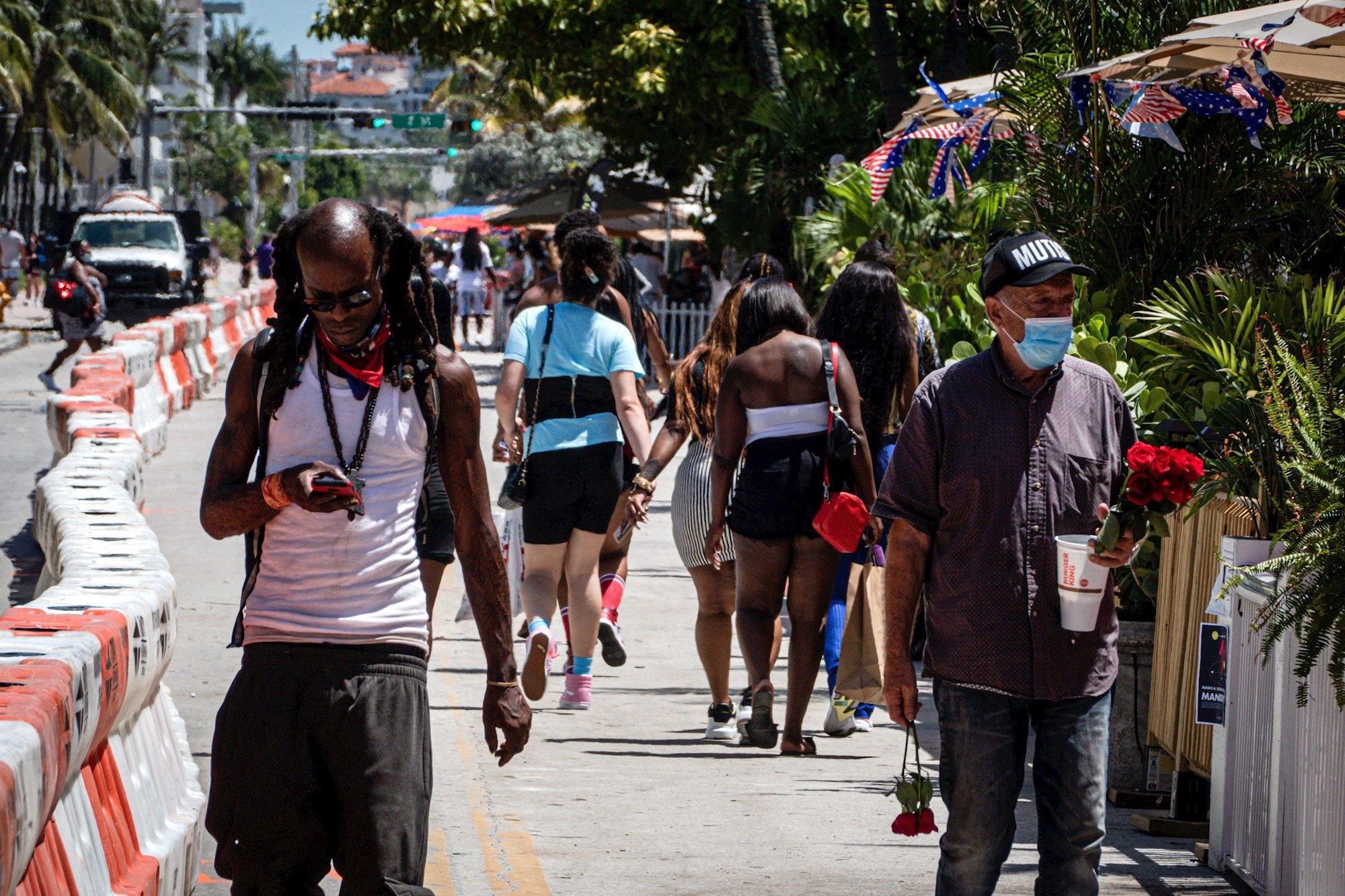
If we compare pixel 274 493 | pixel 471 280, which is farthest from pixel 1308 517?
pixel 471 280

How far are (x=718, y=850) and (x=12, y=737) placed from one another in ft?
9.38

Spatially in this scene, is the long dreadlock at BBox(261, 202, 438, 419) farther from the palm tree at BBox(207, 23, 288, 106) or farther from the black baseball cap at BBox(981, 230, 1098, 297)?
the palm tree at BBox(207, 23, 288, 106)

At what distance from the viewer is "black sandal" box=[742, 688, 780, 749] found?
6941 mm

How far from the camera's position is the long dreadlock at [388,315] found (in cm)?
368

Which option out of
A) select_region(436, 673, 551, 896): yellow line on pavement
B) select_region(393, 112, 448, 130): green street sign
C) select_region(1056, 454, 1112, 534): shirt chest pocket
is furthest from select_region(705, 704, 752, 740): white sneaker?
select_region(393, 112, 448, 130): green street sign

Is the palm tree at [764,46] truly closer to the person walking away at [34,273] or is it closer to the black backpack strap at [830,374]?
the black backpack strap at [830,374]

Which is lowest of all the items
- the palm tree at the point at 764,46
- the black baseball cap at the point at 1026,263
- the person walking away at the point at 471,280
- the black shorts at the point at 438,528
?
the black shorts at the point at 438,528

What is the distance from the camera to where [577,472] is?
7.57 meters

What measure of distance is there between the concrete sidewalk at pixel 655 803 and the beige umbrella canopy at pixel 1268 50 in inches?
119

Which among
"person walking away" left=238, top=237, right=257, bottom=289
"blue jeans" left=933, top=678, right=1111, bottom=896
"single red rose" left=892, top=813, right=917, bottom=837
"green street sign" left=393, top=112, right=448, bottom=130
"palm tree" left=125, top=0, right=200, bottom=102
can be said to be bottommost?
"single red rose" left=892, top=813, right=917, bottom=837

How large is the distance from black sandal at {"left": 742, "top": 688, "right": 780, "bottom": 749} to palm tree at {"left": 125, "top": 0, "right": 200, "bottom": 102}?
200ft

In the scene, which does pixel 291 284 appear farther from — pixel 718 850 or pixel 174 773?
pixel 718 850

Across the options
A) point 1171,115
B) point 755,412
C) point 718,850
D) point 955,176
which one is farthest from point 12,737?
point 955,176

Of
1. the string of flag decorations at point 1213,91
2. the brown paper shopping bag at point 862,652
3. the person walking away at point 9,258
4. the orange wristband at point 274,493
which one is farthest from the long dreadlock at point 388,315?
the person walking away at point 9,258
